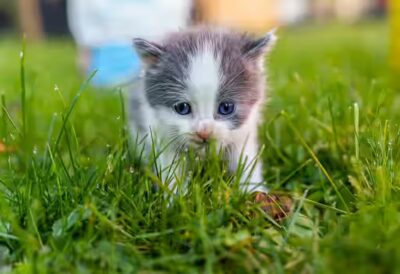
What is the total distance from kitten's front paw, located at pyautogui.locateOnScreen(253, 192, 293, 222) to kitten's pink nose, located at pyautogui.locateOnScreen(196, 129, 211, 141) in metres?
0.30

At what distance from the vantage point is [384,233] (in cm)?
145

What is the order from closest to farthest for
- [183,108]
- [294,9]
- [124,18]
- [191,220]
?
[191,220] → [183,108] → [124,18] → [294,9]

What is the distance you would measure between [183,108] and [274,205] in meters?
0.53

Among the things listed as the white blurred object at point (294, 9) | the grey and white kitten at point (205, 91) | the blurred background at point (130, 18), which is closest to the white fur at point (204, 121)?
the grey and white kitten at point (205, 91)

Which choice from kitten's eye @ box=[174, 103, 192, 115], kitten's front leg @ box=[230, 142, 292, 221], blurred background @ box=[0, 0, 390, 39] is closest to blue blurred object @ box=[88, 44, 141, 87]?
blurred background @ box=[0, 0, 390, 39]

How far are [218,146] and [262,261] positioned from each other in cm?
72

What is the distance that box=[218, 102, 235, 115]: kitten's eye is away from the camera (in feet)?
7.07

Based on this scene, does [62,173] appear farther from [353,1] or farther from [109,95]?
[353,1]

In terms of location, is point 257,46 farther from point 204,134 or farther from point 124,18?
point 124,18

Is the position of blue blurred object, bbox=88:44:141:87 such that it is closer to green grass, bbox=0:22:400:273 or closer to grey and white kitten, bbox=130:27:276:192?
grey and white kitten, bbox=130:27:276:192

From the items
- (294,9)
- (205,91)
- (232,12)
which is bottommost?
(205,91)

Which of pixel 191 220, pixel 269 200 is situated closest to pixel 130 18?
pixel 269 200

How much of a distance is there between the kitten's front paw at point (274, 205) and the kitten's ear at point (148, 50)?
0.76 meters

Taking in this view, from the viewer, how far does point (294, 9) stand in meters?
17.0
